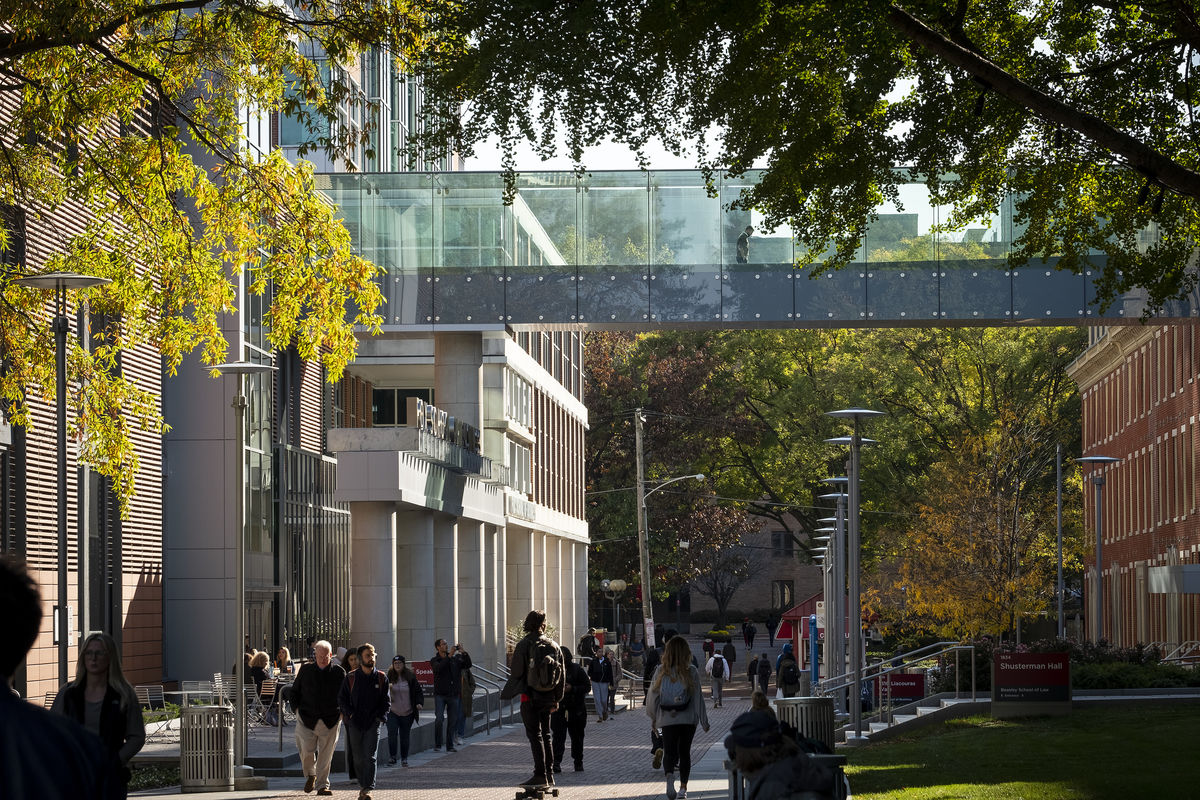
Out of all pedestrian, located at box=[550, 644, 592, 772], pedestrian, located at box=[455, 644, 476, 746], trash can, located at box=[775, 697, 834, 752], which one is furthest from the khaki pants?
pedestrian, located at box=[455, 644, 476, 746]

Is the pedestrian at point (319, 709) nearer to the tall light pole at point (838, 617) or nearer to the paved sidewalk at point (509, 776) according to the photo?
the paved sidewalk at point (509, 776)

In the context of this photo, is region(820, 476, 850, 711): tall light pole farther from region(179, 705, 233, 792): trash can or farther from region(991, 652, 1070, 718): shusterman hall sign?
region(179, 705, 233, 792): trash can

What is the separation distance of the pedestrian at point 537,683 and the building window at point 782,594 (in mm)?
95357

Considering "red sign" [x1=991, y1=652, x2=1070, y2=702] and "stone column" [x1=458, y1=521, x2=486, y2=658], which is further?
"stone column" [x1=458, y1=521, x2=486, y2=658]

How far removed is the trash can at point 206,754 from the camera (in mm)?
19312

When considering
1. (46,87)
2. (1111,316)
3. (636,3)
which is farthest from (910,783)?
(1111,316)

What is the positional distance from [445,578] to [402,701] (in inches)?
804

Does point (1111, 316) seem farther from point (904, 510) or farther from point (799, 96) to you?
point (904, 510)

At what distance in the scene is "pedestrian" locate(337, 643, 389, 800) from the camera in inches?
711

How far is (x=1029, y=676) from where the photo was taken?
29.3m

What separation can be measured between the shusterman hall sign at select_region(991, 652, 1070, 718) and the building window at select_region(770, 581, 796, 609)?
82.9 m

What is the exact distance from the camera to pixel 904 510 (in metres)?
65.2

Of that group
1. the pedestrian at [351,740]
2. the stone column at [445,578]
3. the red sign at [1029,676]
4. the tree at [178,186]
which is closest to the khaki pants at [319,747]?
the pedestrian at [351,740]

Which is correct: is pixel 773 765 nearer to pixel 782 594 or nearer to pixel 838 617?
pixel 838 617
